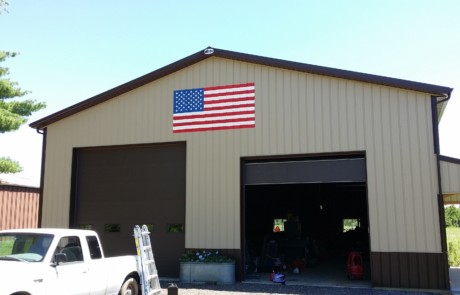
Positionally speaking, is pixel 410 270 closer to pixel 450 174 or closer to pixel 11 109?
pixel 450 174

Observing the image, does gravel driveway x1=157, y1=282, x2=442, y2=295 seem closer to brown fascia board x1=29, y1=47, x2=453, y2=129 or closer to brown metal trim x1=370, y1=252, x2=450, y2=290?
brown metal trim x1=370, y1=252, x2=450, y2=290

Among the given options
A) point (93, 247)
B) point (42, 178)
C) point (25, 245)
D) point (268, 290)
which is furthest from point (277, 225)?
point (25, 245)

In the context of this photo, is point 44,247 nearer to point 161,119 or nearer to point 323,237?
point 161,119

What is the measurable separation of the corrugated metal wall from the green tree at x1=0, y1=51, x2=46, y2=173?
110cm

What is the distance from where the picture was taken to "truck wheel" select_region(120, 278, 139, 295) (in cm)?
894

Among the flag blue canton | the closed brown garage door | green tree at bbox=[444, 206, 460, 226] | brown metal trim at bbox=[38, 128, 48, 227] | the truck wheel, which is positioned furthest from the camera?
green tree at bbox=[444, 206, 460, 226]

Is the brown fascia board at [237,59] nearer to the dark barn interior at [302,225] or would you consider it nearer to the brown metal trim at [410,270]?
the brown metal trim at [410,270]

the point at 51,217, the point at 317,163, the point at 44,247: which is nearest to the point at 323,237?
the point at 317,163

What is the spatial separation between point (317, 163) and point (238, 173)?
2271 millimetres

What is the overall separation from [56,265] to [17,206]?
60.8 feet

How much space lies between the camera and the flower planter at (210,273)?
12.7 metres

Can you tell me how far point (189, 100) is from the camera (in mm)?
14500

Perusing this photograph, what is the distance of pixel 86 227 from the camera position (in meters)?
15.3

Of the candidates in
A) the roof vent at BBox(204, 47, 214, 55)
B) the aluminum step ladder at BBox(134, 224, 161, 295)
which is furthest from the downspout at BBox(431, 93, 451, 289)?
the aluminum step ladder at BBox(134, 224, 161, 295)
